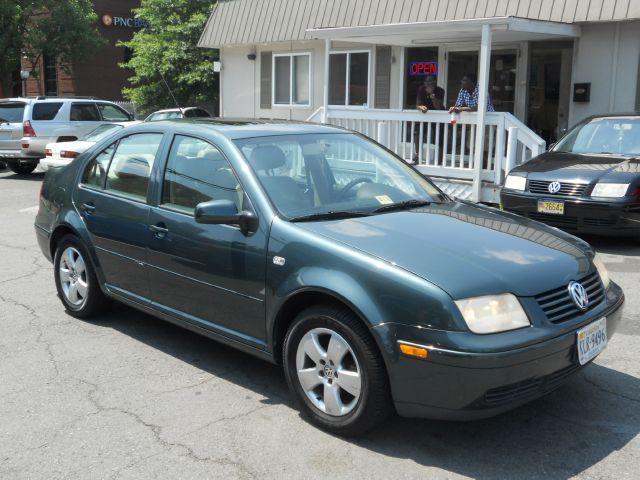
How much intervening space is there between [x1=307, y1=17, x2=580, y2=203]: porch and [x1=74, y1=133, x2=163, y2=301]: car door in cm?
668

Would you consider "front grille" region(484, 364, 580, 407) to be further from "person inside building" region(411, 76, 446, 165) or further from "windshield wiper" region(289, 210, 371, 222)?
"person inside building" region(411, 76, 446, 165)

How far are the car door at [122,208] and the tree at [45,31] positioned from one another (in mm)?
21159

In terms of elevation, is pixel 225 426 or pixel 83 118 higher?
pixel 83 118

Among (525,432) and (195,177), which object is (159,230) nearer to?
(195,177)

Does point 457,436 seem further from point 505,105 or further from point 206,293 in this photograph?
point 505,105

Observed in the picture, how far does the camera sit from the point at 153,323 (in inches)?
225

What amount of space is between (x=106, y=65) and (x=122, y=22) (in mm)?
1957

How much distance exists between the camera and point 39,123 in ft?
53.8

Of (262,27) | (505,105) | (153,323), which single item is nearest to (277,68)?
(262,27)

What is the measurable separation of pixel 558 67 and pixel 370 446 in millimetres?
11336

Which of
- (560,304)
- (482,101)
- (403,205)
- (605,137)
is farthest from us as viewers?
(482,101)

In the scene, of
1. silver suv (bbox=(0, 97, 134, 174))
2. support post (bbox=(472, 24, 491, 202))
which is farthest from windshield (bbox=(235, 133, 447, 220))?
silver suv (bbox=(0, 97, 134, 174))

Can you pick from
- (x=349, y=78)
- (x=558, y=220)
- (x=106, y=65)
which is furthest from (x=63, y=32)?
(x=558, y=220)

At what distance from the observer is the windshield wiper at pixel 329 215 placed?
13.1 feet
